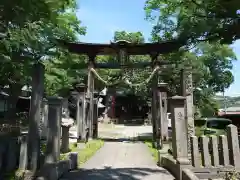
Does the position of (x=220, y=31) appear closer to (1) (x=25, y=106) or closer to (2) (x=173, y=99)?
(2) (x=173, y=99)

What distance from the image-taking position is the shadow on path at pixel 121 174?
8172mm

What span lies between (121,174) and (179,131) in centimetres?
235

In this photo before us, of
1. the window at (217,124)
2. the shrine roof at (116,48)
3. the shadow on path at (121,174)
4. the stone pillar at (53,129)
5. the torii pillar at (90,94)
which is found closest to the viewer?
the stone pillar at (53,129)

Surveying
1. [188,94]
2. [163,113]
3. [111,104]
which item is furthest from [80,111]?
[111,104]

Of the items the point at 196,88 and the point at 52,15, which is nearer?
the point at 52,15

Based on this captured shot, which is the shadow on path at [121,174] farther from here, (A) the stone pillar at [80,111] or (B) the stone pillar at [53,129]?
(A) the stone pillar at [80,111]

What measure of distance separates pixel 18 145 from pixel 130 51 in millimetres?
12143

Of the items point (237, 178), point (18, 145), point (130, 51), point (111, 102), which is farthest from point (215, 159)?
point (111, 102)

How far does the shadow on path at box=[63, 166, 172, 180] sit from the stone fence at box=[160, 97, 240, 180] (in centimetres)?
61

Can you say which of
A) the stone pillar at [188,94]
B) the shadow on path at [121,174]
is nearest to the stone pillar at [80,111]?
the stone pillar at [188,94]

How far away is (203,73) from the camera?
1005 inches

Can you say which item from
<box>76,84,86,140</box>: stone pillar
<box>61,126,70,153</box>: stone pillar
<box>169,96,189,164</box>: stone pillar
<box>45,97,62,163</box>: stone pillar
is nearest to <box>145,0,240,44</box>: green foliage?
<box>169,96,189,164</box>: stone pillar

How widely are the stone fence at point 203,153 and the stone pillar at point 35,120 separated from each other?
12.8 ft

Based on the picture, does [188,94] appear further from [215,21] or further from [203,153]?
[215,21]
